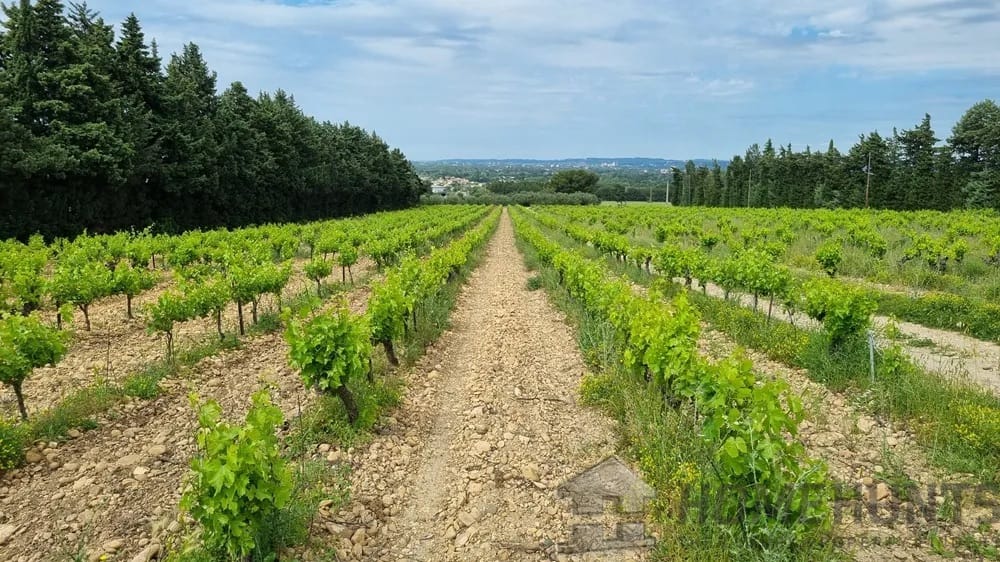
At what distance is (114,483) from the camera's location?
6.01 m

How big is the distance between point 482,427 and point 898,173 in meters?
63.4

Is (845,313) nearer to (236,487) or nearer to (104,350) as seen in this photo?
(236,487)

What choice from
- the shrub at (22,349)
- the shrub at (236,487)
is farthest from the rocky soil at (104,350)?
the shrub at (236,487)

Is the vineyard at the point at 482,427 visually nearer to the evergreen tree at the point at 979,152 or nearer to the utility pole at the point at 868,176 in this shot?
the evergreen tree at the point at 979,152

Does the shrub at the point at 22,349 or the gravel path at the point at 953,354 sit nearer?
the shrub at the point at 22,349

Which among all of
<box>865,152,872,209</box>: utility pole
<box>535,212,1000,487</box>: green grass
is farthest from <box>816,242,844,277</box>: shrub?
<box>865,152,872,209</box>: utility pole

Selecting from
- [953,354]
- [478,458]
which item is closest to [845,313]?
[953,354]

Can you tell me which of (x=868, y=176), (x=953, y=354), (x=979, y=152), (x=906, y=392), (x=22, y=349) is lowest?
(x=953, y=354)

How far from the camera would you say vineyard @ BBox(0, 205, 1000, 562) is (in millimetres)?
4703

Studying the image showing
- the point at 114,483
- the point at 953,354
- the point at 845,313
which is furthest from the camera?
the point at 953,354

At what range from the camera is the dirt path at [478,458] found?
536cm

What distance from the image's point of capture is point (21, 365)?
700cm

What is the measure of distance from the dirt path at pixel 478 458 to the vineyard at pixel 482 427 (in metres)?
0.03

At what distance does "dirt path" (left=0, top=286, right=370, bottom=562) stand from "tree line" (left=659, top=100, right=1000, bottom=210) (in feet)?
193
